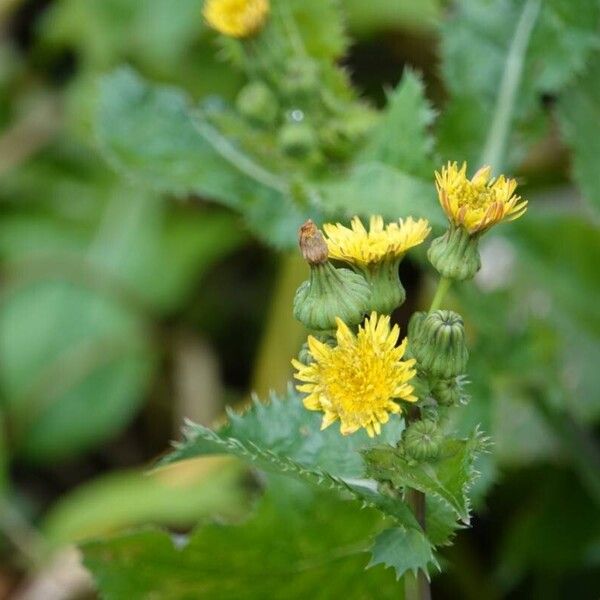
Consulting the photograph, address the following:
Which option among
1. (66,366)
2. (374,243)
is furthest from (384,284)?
(66,366)

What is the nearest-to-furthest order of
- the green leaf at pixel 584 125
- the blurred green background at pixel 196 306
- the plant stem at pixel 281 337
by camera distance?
the green leaf at pixel 584 125 < the blurred green background at pixel 196 306 < the plant stem at pixel 281 337

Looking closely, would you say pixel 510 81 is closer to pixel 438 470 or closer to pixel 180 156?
pixel 180 156

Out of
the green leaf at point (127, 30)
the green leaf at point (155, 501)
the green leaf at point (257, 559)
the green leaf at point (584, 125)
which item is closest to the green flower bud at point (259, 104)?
the green leaf at point (584, 125)

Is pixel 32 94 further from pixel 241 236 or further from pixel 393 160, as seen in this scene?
pixel 393 160

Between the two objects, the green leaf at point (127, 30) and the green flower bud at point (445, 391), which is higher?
the green leaf at point (127, 30)

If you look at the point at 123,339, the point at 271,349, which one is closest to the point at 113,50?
the point at 123,339

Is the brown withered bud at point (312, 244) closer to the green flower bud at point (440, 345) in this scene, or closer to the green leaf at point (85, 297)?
the green flower bud at point (440, 345)

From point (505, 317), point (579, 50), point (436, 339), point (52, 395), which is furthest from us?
point (52, 395)

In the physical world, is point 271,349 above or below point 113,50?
below
